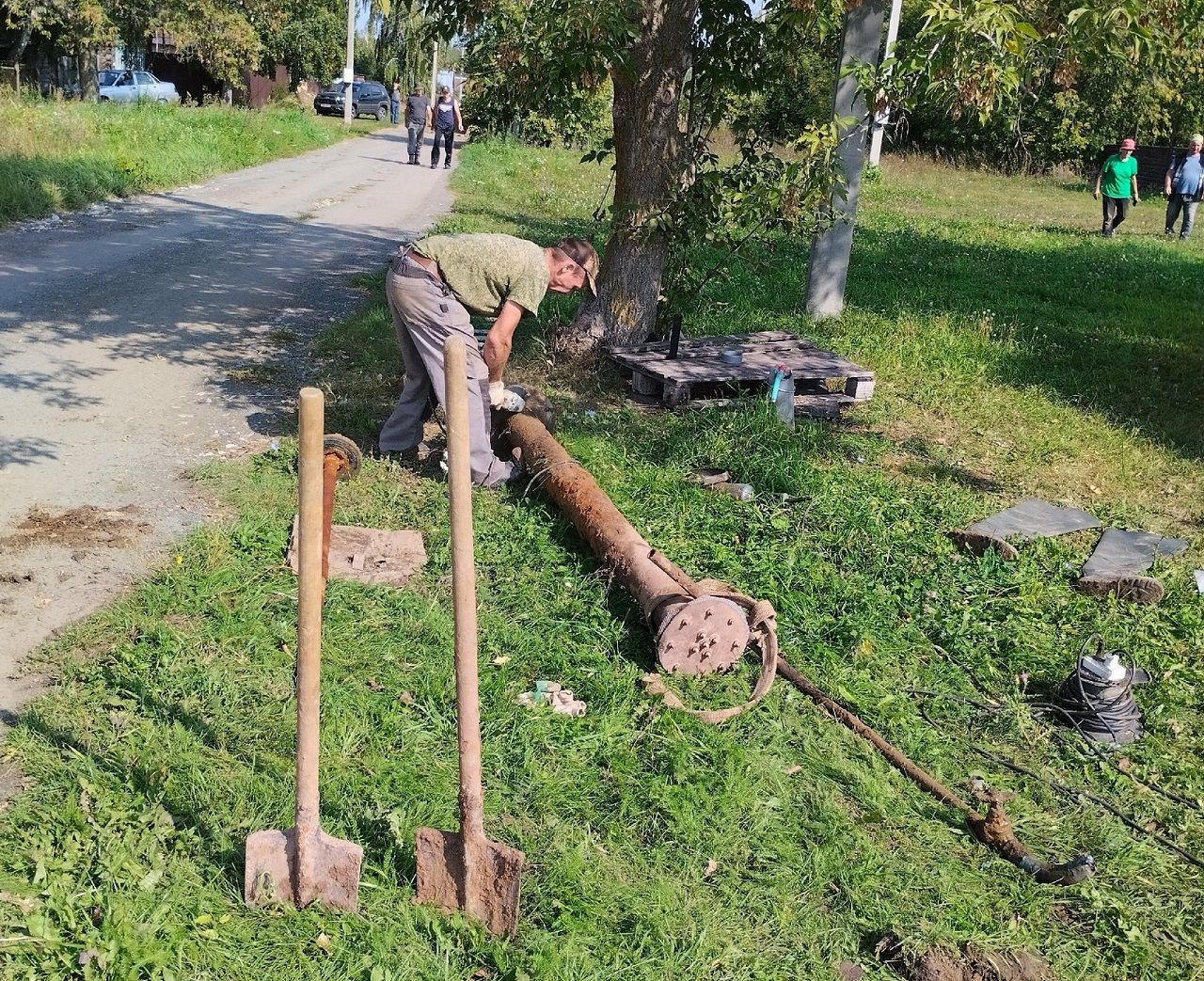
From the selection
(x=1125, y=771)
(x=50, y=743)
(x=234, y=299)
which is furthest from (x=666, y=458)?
(x=234, y=299)

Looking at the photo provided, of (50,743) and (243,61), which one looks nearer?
(50,743)

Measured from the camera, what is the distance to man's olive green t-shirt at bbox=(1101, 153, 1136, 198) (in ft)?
62.2

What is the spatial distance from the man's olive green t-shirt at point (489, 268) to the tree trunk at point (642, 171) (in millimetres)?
2446

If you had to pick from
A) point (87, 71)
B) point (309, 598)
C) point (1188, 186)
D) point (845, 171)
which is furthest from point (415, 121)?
point (309, 598)

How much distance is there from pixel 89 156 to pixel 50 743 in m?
15.4

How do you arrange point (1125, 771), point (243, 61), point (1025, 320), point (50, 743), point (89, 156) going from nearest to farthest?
point (50, 743)
point (1125, 771)
point (1025, 320)
point (89, 156)
point (243, 61)

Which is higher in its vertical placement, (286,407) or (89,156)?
(89,156)

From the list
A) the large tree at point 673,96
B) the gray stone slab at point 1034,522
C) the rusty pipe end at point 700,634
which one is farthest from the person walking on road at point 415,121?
the rusty pipe end at point 700,634

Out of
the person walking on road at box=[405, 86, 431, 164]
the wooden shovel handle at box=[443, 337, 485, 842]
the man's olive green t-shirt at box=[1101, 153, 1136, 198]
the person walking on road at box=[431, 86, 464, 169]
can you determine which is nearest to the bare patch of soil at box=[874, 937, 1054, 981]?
the wooden shovel handle at box=[443, 337, 485, 842]

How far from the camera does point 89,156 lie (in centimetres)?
1658

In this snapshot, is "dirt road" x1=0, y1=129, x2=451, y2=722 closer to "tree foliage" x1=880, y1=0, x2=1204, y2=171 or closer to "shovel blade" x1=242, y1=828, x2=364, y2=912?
"shovel blade" x1=242, y1=828, x2=364, y2=912

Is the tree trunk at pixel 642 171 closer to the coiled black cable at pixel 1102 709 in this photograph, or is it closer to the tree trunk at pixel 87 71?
the coiled black cable at pixel 1102 709

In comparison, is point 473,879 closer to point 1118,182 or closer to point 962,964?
point 962,964

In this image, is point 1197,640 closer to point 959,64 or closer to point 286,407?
point 959,64
